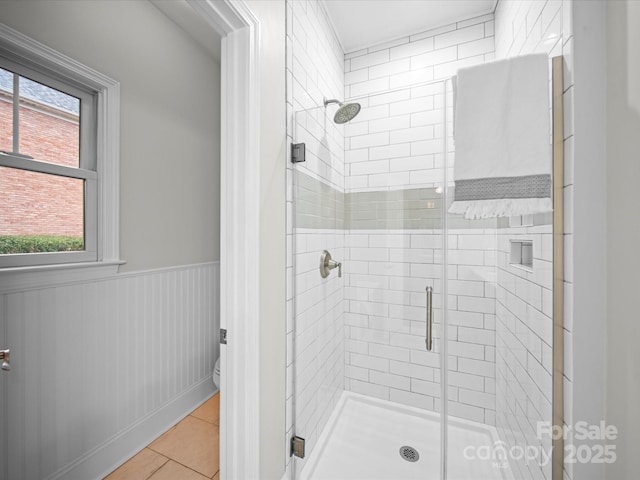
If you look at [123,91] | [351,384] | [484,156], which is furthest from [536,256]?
[123,91]

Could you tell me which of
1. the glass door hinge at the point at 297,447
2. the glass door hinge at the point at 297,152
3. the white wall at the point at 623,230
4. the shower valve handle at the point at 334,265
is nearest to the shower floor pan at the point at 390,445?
the glass door hinge at the point at 297,447

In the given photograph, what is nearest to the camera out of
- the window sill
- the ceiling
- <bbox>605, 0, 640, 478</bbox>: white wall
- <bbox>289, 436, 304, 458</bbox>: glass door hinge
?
<bbox>605, 0, 640, 478</bbox>: white wall

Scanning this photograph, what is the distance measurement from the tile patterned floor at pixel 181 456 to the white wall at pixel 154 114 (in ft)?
3.57

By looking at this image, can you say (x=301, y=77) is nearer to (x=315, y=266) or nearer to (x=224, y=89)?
(x=224, y=89)

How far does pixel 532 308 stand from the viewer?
3.81 feet

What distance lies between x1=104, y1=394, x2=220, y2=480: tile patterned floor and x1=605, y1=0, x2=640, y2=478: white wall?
68.9 inches

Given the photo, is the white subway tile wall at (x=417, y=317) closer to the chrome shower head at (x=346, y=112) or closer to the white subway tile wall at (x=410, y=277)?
the white subway tile wall at (x=410, y=277)

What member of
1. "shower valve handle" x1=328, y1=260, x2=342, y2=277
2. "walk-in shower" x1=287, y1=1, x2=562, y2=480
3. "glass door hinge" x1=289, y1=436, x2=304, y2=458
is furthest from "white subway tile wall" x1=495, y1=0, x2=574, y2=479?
"glass door hinge" x1=289, y1=436, x2=304, y2=458

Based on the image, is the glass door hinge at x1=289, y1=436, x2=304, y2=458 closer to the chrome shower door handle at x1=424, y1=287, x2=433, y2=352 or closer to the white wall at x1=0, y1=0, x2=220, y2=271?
the chrome shower door handle at x1=424, y1=287, x2=433, y2=352

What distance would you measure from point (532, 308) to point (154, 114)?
7.67ft

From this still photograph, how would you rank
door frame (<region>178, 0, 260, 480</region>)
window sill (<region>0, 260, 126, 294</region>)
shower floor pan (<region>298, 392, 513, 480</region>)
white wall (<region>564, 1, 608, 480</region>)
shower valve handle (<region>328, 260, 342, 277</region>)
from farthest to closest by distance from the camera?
shower valve handle (<region>328, 260, 342, 277</region>) < shower floor pan (<region>298, 392, 513, 480</region>) < window sill (<region>0, 260, 126, 294</region>) < door frame (<region>178, 0, 260, 480</region>) < white wall (<region>564, 1, 608, 480</region>)

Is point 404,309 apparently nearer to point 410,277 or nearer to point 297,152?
point 410,277

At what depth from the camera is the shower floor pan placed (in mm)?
1286

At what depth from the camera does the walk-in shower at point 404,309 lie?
126 cm
